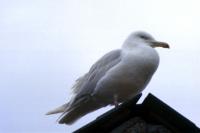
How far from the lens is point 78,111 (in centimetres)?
813

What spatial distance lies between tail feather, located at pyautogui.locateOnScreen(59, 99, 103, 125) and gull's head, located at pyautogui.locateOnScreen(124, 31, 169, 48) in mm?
812

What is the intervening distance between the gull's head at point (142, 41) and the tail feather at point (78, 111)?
812mm

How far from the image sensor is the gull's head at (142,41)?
798 cm

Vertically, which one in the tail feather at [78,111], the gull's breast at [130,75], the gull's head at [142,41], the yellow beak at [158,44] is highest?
the gull's head at [142,41]

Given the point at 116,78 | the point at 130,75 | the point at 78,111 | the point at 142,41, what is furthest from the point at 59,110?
the point at 142,41

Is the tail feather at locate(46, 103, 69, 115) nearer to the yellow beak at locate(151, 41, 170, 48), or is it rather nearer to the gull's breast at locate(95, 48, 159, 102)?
the gull's breast at locate(95, 48, 159, 102)

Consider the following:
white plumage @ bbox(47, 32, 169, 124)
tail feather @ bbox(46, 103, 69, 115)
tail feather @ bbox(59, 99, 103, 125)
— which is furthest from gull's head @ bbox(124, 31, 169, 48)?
tail feather @ bbox(46, 103, 69, 115)

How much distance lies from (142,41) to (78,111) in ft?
3.73

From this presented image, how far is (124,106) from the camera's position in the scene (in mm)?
6809

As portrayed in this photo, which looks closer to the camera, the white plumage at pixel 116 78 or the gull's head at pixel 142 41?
the white plumage at pixel 116 78

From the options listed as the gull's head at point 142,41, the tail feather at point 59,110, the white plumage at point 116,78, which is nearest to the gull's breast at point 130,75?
the white plumage at point 116,78

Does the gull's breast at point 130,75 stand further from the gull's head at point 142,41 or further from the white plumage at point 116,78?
the gull's head at point 142,41

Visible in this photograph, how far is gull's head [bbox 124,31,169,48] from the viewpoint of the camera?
314 inches

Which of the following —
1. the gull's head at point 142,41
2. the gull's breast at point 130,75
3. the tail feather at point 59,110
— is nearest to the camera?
the gull's breast at point 130,75
